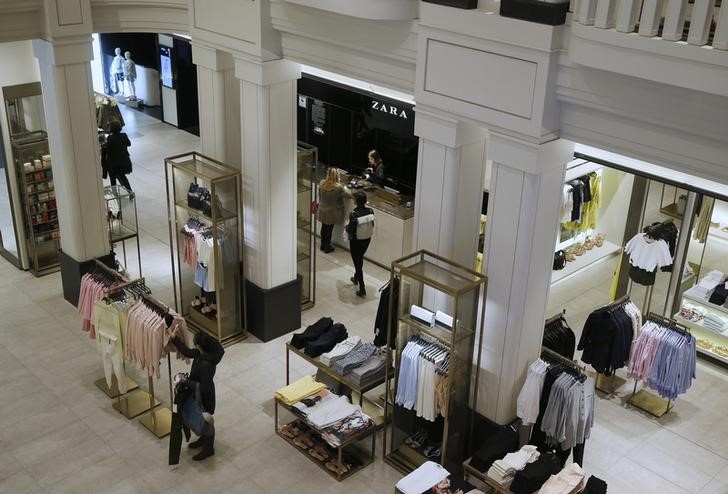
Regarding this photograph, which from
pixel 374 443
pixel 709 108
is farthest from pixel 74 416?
pixel 709 108

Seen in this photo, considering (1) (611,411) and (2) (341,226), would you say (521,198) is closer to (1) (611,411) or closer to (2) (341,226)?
(1) (611,411)

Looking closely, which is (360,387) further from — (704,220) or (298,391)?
(704,220)

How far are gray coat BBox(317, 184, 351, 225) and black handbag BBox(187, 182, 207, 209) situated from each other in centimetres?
272

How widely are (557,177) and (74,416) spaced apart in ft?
19.2

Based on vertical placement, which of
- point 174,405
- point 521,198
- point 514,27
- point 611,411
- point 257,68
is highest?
point 514,27

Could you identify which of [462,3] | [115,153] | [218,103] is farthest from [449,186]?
[115,153]

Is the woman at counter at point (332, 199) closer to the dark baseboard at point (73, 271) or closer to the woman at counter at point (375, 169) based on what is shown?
the woman at counter at point (375, 169)

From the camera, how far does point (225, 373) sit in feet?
32.5

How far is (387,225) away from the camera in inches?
493

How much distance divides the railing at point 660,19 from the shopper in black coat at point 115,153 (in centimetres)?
940

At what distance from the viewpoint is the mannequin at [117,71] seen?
19031 millimetres

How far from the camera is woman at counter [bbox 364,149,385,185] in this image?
1359 centimetres

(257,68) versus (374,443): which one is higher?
(257,68)

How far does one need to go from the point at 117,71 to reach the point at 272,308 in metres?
11.1
